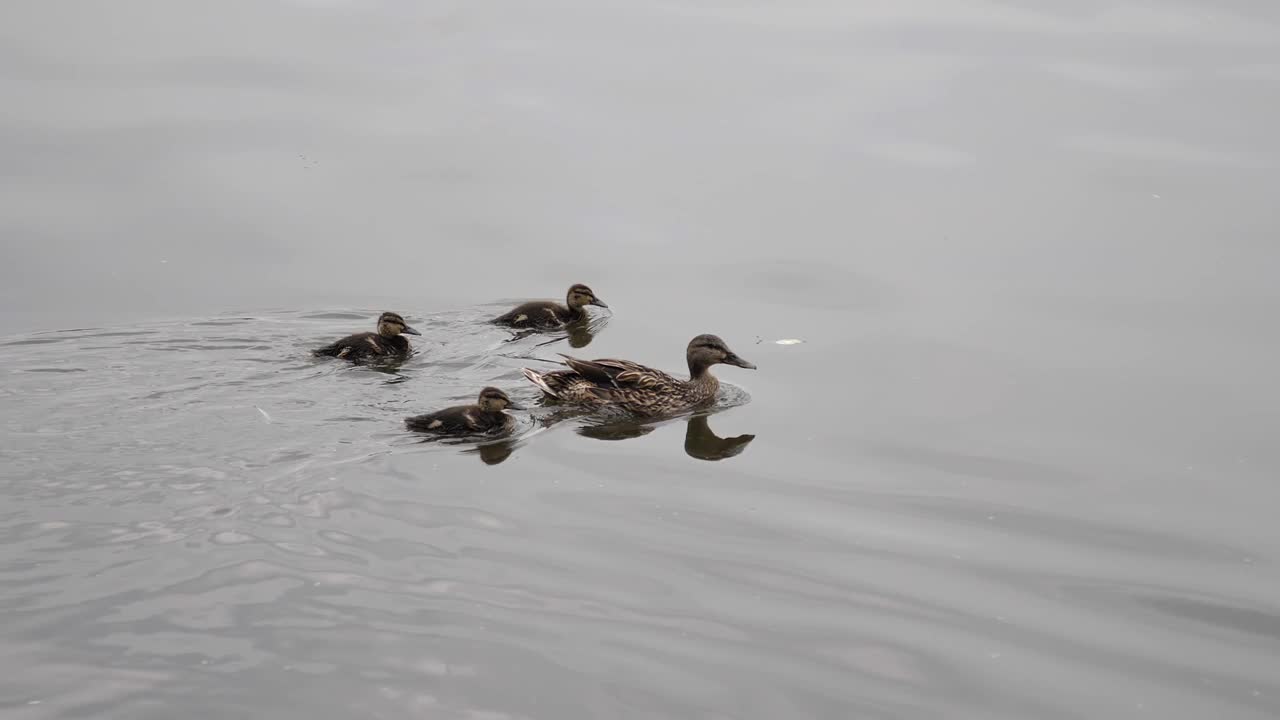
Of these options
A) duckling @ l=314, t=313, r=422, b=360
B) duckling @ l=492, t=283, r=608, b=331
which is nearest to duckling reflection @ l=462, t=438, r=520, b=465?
duckling @ l=314, t=313, r=422, b=360

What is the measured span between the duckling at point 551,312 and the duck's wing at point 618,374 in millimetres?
869

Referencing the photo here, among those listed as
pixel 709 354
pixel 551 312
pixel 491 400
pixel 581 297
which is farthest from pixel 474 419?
pixel 581 297

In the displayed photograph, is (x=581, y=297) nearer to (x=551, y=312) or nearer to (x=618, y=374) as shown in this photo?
(x=551, y=312)

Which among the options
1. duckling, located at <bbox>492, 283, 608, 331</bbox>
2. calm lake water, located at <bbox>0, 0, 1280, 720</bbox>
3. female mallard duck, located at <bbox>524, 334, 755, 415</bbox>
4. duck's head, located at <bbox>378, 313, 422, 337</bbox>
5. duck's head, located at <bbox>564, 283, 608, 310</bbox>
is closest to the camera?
calm lake water, located at <bbox>0, 0, 1280, 720</bbox>

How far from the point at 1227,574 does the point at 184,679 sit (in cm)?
380

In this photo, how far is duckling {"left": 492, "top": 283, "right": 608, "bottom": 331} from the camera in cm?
846

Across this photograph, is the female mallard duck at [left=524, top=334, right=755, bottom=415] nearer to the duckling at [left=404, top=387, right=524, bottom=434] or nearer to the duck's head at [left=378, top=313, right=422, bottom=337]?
the duckling at [left=404, top=387, right=524, bottom=434]

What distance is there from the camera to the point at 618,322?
28.2 ft

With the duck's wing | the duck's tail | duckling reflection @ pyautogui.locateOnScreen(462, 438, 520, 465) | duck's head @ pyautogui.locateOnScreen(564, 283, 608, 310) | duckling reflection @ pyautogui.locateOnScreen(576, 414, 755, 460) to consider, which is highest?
duck's head @ pyautogui.locateOnScreen(564, 283, 608, 310)

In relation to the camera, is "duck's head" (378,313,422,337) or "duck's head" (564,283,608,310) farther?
"duck's head" (564,283,608,310)

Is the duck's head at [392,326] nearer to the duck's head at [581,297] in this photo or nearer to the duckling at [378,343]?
the duckling at [378,343]

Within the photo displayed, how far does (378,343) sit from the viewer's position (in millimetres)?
7812

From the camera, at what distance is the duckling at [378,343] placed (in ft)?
25.4

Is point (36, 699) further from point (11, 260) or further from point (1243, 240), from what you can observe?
point (1243, 240)
